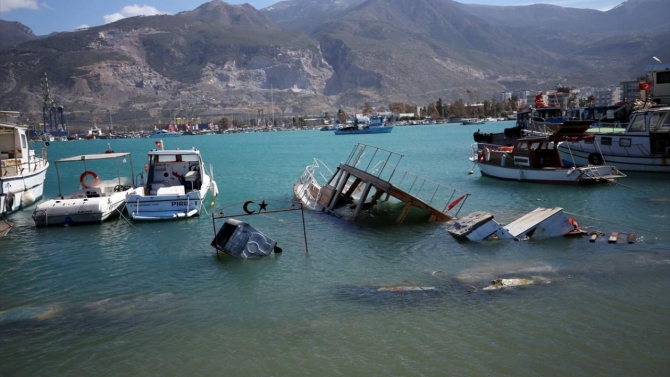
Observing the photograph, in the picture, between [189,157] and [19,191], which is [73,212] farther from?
[19,191]

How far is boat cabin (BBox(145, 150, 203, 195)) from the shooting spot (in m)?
31.0

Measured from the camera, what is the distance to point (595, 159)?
137ft

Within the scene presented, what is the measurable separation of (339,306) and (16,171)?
27564 millimetres

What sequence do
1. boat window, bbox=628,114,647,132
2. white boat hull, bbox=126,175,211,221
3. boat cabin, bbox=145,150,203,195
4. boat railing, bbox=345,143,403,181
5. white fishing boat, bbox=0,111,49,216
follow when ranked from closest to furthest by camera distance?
white boat hull, bbox=126,175,211,221, boat railing, bbox=345,143,403,181, boat cabin, bbox=145,150,203,195, white fishing boat, bbox=0,111,49,216, boat window, bbox=628,114,647,132

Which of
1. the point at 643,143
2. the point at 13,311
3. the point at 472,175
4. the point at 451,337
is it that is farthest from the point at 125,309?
the point at 643,143

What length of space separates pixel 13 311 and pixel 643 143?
3958 cm

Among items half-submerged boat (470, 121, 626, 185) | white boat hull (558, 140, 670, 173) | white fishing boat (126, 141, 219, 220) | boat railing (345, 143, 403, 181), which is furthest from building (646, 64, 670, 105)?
white fishing boat (126, 141, 219, 220)

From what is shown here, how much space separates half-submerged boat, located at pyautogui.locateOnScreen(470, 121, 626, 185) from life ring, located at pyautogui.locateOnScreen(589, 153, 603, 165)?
310cm

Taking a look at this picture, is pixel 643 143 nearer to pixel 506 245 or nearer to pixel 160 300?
pixel 506 245

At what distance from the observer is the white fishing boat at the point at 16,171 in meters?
31.1

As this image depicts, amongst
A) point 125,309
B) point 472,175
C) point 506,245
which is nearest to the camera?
point 125,309

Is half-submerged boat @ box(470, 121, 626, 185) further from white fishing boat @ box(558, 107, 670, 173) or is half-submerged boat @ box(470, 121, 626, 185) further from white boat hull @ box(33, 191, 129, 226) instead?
white boat hull @ box(33, 191, 129, 226)

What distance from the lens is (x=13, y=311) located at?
48.9 ft

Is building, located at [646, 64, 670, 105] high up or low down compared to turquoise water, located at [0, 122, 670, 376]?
up
